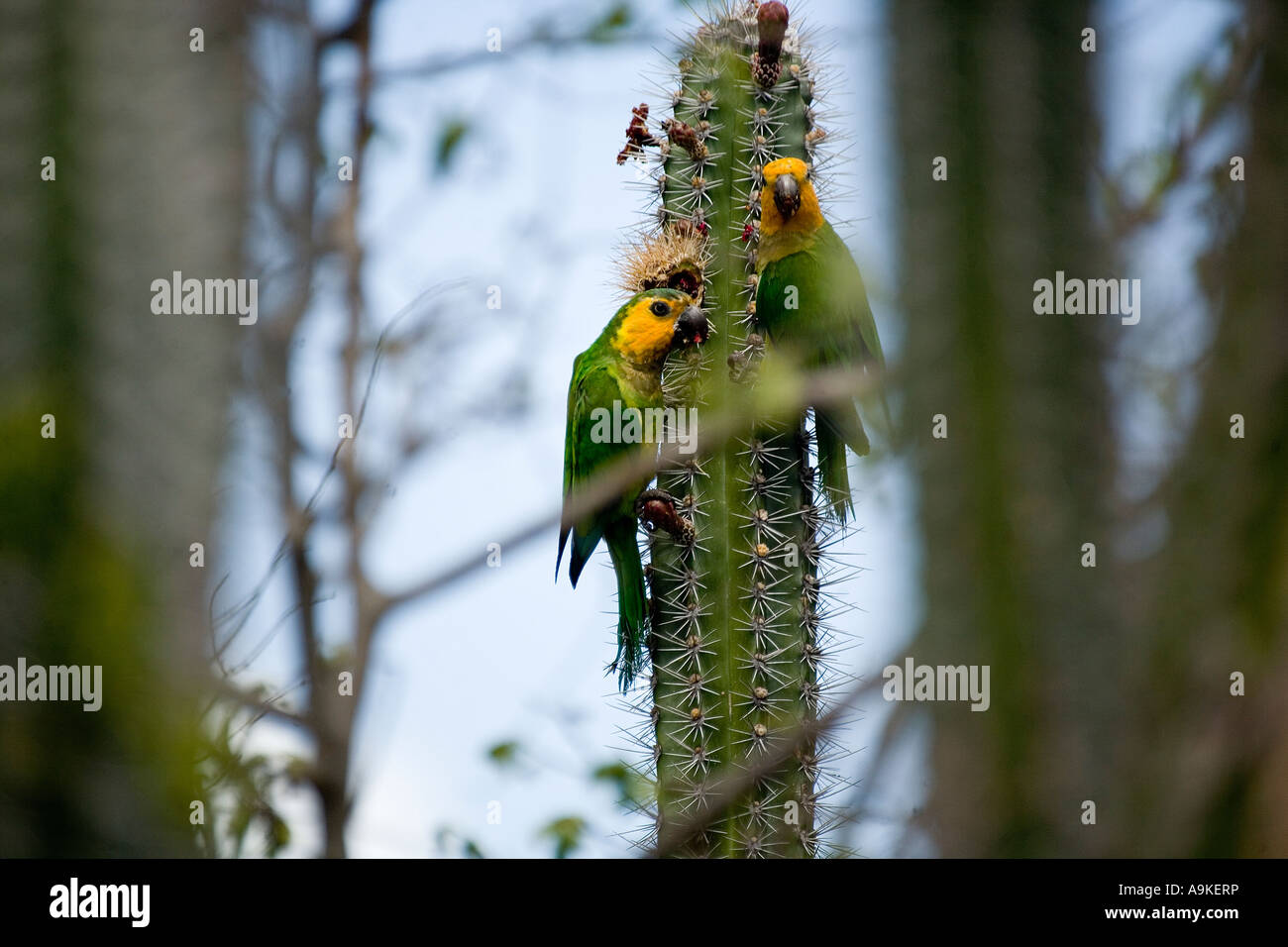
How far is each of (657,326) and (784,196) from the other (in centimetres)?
51

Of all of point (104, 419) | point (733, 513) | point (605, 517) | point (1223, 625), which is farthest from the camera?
point (605, 517)

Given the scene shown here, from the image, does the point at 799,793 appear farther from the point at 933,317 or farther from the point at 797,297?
the point at 933,317

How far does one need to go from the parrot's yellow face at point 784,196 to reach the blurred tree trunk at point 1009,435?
7.21 feet

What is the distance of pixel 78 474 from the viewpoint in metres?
0.61

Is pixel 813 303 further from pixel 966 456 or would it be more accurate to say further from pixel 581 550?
pixel 966 456

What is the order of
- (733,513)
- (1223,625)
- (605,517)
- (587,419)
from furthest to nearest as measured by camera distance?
1. (587,419)
2. (605,517)
3. (733,513)
4. (1223,625)

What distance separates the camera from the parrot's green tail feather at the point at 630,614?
2.70 meters

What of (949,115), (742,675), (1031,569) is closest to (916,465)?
(1031,569)

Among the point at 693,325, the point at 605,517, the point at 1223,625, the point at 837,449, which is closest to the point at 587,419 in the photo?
the point at 605,517

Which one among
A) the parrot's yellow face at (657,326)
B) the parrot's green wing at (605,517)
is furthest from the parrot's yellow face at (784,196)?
the parrot's green wing at (605,517)

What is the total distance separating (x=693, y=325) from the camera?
8.89 ft

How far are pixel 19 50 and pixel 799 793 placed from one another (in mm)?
2122

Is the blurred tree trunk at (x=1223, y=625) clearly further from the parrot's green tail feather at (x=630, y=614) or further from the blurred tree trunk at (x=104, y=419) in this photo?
the parrot's green tail feather at (x=630, y=614)
